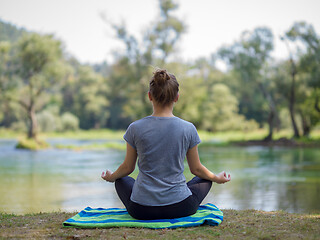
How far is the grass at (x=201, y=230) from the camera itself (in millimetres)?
2764

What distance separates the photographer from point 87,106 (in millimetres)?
41250

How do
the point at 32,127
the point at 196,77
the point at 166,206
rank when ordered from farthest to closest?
1. the point at 196,77
2. the point at 32,127
3. the point at 166,206

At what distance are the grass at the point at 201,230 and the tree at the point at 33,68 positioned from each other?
2213cm

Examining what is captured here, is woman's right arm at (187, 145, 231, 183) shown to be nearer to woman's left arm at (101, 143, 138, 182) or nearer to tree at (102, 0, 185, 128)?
woman's left arm at (101, 143, 138, 182)

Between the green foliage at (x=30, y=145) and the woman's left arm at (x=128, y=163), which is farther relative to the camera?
the green foliage at (x=30, y=145)

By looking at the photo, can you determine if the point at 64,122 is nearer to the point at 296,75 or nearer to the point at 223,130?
the point at 223,130

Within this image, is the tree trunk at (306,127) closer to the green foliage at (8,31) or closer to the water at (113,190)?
the water at (113,190)

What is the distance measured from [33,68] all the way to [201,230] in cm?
2369

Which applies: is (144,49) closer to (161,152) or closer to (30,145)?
(30,145)

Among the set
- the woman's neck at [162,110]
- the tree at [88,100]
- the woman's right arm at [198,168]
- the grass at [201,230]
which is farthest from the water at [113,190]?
the tree at [88,100]

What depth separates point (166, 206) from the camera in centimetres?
301

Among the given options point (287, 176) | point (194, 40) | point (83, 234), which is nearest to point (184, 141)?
point (83, 234)

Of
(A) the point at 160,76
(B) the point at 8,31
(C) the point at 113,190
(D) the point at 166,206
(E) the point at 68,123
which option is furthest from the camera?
(B) the point at 8,31

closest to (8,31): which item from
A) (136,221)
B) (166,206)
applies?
(136,221)
